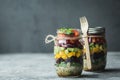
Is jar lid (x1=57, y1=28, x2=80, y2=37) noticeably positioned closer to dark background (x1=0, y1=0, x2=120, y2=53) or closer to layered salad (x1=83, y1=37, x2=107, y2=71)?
layered salad (x1=83, y1=37, x2=107, y2=71)

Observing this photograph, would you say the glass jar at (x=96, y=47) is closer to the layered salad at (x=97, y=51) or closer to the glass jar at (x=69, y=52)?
the layered salad at (x=97, y=51)

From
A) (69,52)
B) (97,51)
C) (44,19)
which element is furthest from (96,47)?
(44,19)

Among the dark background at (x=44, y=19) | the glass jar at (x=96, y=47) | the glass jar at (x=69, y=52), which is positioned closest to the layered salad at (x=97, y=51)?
the glass jar at (x=96, y=47)

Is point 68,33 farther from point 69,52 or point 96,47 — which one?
point 96,47

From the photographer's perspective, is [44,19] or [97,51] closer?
[97,51]

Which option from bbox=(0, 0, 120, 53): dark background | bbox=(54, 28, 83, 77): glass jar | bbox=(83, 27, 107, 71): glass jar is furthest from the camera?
bbox=(0, 0, 120, 53): dark background

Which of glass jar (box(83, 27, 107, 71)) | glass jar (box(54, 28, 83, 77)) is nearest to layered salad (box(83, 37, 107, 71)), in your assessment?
glass jar (box(83, 27, 107, 71))

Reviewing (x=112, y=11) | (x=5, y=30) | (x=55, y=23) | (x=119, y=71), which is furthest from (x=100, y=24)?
(x=119, y=71)
